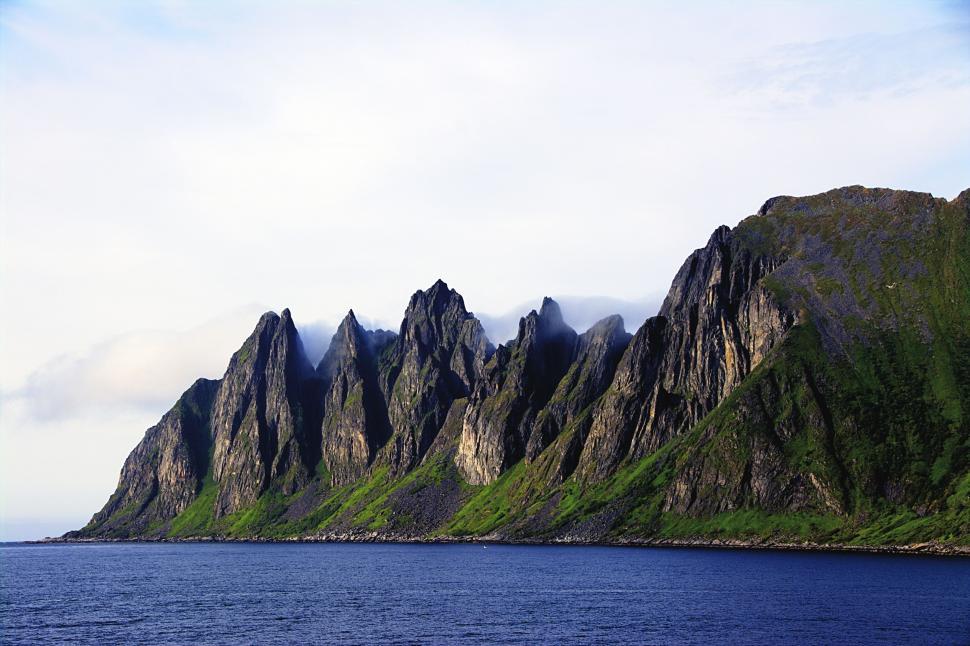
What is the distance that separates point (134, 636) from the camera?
114 m

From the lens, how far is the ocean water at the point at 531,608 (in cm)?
11088

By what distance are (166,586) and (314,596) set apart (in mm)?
44306

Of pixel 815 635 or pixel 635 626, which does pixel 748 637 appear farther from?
pixel 635 626

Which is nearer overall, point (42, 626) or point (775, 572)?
point (42, 626)

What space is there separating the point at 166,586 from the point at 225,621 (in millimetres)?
67194

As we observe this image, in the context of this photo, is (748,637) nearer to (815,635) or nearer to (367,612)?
(815,635)

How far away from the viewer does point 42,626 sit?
12431cm

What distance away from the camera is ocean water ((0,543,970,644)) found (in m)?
111

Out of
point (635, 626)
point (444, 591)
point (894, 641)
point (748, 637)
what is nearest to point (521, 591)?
point (444, 591)

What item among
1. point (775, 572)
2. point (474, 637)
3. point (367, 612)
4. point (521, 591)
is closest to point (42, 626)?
point (367, 612)

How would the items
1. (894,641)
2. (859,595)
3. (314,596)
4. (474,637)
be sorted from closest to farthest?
1. (894,641)
2. (474,637)
3. (859,595)
4. (314,596)

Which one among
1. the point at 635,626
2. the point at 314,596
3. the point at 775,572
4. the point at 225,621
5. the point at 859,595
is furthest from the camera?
the point at 775,572

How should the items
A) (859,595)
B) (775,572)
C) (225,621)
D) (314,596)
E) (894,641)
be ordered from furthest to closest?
(775,572)
(314,596)
(859,595)
(225,621)
(894,641)

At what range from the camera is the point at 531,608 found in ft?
446
